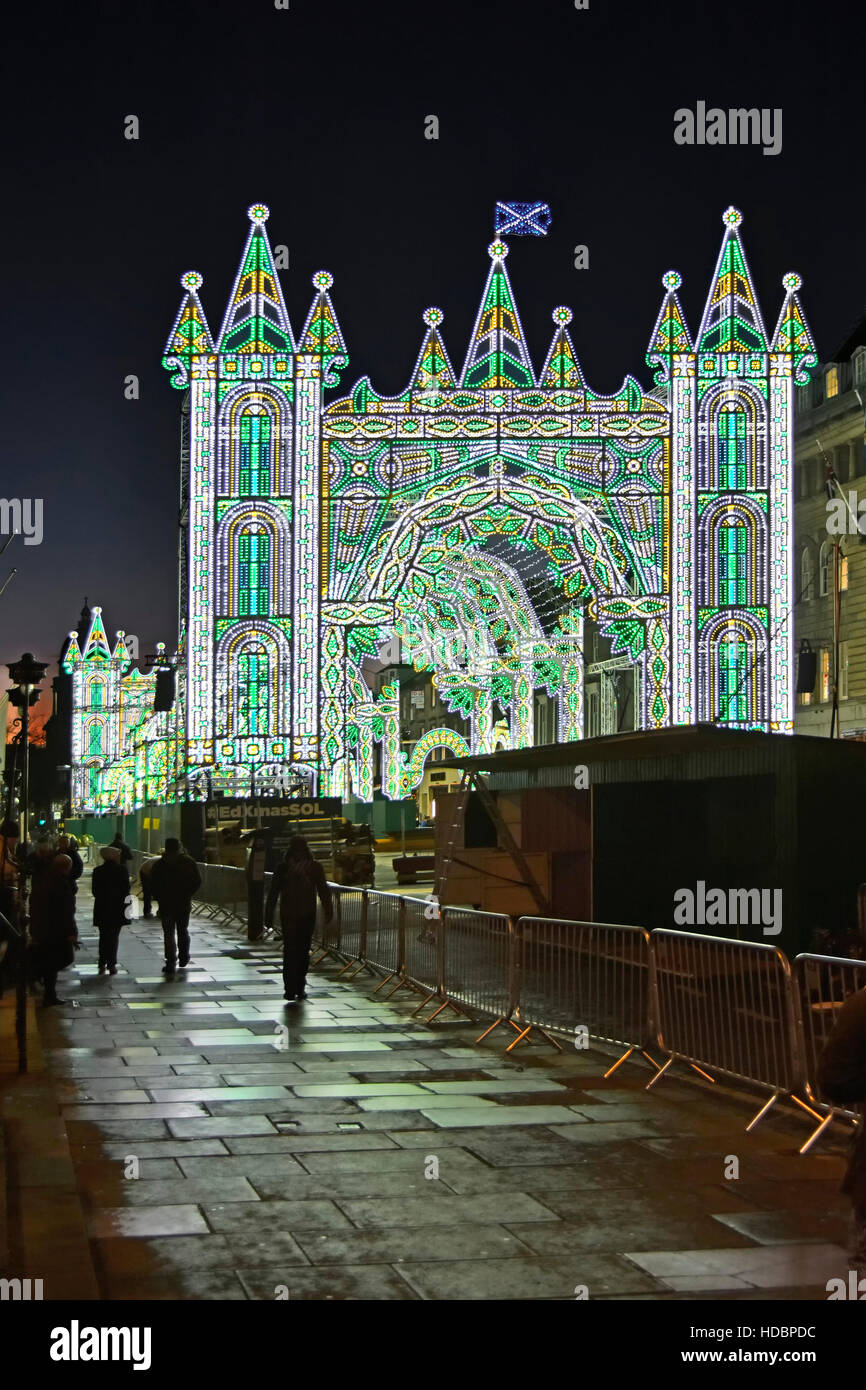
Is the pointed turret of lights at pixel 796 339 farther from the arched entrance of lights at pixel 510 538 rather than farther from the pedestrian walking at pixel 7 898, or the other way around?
the pedestrian walking at pixel 7 898

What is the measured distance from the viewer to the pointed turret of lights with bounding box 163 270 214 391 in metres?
54.6

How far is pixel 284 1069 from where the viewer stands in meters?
13.0

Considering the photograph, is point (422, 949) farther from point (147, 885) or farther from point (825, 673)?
point (825, 673)

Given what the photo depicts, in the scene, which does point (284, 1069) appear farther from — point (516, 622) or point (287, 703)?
point (516, 622)

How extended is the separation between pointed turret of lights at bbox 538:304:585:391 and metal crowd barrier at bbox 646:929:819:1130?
4556cm

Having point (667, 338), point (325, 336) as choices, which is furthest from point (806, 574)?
point (325, 336)

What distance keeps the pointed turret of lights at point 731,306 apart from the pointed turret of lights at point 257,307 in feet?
46.4

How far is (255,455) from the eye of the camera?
5453 cm

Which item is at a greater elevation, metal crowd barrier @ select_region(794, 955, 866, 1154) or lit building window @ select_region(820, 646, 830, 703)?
lit building window @ select_region(820, 646, 830, 703)

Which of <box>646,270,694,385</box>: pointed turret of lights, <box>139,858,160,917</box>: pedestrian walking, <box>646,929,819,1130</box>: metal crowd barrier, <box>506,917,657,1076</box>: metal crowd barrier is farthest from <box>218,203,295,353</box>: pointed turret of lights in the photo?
<box>646,929,819,1130</box>: metal crowd barrier

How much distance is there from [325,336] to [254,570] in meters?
8.25

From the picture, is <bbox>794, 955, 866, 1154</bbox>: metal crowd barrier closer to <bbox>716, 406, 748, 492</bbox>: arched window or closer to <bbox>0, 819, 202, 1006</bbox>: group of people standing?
<bbox>0, 819, 202, 1006</bbox>: group of people standing
